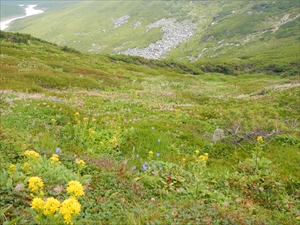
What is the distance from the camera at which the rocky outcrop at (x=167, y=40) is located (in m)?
163

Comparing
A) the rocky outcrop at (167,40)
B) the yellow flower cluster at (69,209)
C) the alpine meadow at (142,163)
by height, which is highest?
the yellow flower cluster at (69,209)

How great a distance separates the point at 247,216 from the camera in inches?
195

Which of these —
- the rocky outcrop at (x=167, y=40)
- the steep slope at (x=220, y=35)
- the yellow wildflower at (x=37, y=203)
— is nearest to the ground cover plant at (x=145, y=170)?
the yellow wildflower at (x=37, y=203)

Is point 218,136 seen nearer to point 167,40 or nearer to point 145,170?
point 145,170

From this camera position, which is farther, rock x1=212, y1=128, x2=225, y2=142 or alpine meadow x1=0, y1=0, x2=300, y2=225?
rock x1=212, y1=128, x2=225, y2=142

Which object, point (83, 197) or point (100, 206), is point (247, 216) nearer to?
point (100, 206)

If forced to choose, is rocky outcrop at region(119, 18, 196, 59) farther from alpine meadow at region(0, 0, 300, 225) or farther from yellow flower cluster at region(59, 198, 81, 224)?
yellow flower cluster at region(59, 198, 81, 224)

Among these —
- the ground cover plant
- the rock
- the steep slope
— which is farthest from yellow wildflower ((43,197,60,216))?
the steep slope

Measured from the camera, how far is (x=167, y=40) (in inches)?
6998

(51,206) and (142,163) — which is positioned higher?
(51,206)

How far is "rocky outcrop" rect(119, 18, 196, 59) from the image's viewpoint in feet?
536

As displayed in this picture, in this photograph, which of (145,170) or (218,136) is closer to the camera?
A: (145,170)

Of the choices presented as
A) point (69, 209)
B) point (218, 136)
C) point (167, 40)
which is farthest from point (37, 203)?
point (167, 40)

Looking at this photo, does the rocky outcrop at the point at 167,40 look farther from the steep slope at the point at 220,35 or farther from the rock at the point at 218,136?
the rock at the point at 218,136
